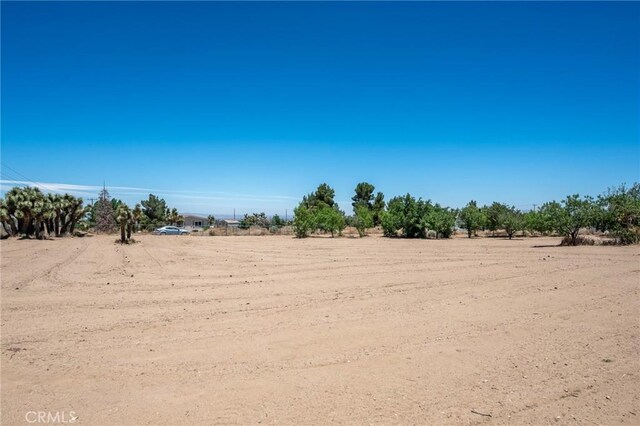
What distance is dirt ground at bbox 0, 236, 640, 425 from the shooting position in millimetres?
4293

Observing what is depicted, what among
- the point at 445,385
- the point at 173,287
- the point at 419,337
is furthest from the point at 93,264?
the point at 445,385

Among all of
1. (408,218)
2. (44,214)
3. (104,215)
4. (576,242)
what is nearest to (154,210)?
(104,215)

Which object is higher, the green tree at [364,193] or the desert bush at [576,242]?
the green tree at [364,193]

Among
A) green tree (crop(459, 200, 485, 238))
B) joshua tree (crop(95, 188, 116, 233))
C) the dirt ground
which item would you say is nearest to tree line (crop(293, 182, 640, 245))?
green tree (crop(459, 200, 485, 238))

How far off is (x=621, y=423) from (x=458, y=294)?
A: 20.2 feet

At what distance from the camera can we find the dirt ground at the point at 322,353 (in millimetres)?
4293

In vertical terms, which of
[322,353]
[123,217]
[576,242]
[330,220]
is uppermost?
[330,220]

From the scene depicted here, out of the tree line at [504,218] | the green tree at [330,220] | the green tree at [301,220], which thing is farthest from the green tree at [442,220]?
the green tree at [301,220]

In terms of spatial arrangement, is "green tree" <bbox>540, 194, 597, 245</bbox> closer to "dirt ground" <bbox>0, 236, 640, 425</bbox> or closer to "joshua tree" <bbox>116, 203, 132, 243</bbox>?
"dirt ground" <bbox>0, 236, 640, 425</bbox>

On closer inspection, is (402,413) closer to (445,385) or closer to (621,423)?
(445,385)

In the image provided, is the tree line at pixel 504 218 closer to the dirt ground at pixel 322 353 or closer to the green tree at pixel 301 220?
the green tree at pixel 301 220

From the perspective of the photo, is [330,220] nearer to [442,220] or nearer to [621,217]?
[442,220]

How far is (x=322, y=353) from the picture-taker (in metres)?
5.90

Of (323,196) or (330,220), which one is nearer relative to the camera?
(330,220)
